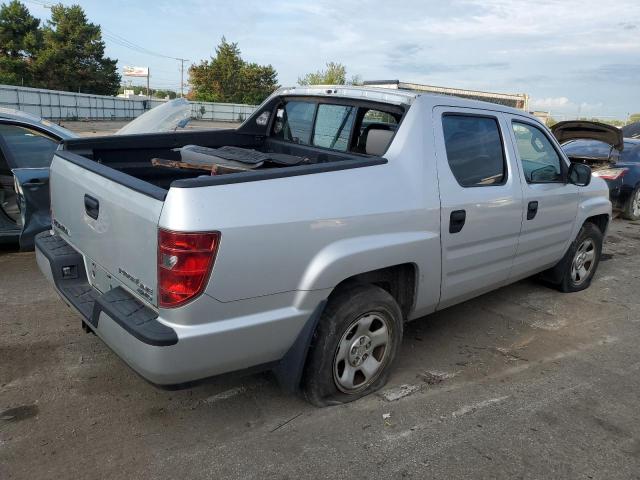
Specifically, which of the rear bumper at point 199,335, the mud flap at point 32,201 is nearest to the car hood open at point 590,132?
the rear bumper at point 199,335

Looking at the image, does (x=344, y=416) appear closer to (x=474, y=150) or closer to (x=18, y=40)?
(x=474, y=150)

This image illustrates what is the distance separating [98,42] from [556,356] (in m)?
64.5

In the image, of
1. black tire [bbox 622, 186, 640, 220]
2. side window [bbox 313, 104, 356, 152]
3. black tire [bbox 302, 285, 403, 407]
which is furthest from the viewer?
black tire [bbox 622, 186, 640, 220]

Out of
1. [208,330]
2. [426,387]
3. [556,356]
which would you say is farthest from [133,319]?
[556,356]

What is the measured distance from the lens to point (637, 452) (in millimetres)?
2863

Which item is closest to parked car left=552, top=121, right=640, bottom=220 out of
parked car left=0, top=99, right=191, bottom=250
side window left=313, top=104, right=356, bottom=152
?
side window left=313, top=104, right=356, bottom=152

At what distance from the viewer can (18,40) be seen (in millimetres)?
53562

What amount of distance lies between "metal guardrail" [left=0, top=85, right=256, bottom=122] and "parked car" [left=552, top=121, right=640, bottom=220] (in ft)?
68.1

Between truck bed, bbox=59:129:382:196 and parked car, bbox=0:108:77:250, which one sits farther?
parked car, bbox=0:108:77:250

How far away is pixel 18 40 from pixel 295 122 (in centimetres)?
6111

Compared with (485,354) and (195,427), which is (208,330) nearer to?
(195,427)

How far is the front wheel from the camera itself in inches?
202

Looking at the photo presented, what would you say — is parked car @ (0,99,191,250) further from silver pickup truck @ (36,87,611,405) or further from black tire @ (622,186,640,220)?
black tire @ (622,186,640,220)

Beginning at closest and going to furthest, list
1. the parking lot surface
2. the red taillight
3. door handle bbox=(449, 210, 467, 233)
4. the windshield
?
the red taillight < the parking lot surface < door handle bbox=(449, 210, 467, 233) < the windshield
